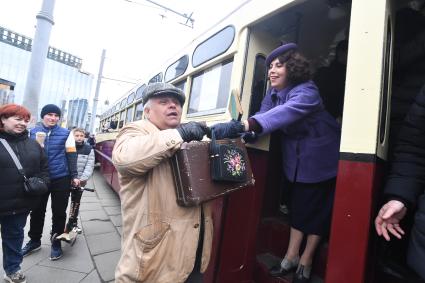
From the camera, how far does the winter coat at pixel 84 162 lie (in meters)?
4.36

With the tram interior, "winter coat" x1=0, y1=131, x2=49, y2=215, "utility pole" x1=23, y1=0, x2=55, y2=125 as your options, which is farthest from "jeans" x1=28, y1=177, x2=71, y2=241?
"utility pole" x1=23, y1=0, x2=55, y2=125

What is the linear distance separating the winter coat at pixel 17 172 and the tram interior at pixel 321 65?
6.92 feet

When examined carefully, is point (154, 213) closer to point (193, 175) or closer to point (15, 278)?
point (193, 175)

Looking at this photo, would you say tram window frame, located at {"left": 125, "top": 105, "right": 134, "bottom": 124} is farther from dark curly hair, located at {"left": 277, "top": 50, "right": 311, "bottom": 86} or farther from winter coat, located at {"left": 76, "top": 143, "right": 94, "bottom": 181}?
dark curly hair, located at {"left": 277, "top": 50, "right": 311, "bottom": 86}

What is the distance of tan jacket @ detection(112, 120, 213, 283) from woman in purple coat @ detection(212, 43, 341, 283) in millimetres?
689

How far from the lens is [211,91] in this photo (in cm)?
272

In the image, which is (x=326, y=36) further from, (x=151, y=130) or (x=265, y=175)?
(x=151, y=130)

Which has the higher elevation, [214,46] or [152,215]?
[214,46]

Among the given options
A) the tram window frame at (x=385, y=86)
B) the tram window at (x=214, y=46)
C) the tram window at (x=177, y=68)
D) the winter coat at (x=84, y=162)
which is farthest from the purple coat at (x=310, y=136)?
the winter coat at (x=84, y=162)

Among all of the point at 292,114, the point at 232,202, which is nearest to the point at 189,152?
the point at 292,114

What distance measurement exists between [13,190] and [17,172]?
160mm

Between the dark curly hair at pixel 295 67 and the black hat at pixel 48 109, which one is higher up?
the dark curly hair at pixel 295 67

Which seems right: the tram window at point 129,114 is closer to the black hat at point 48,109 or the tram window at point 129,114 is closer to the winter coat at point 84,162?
the winter coat at point 84,162

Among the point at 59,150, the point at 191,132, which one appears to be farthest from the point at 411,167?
the point at 59,150
